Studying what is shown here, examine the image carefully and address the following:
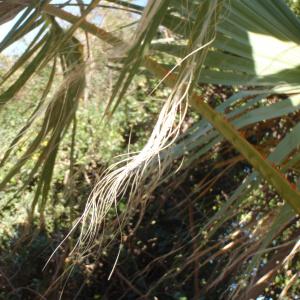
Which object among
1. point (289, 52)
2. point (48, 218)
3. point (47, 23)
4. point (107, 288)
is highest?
point (47, 23)

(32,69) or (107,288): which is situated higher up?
(32,69)

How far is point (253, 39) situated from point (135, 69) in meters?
0.64

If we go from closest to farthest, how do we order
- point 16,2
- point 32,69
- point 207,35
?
point 207,35
point 16,2
point 32,69

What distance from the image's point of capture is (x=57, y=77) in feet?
6.92

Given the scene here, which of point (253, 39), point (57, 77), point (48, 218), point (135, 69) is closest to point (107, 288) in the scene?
point (48, 218)

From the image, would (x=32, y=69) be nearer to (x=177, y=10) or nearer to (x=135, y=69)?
(x=177, y=10)

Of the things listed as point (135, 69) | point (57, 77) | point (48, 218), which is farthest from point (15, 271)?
point (135, 69)

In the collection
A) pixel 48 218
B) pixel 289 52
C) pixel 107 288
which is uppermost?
pixel 289 52

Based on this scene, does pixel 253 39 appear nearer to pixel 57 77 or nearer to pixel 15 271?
pixel 57 77

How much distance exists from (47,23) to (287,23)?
709 mm

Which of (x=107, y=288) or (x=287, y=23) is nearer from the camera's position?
(x=287, y=23)

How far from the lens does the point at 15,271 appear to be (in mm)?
4312

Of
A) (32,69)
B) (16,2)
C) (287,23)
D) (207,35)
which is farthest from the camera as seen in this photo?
(287,23)

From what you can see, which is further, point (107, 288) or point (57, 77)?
point (107, 288)
